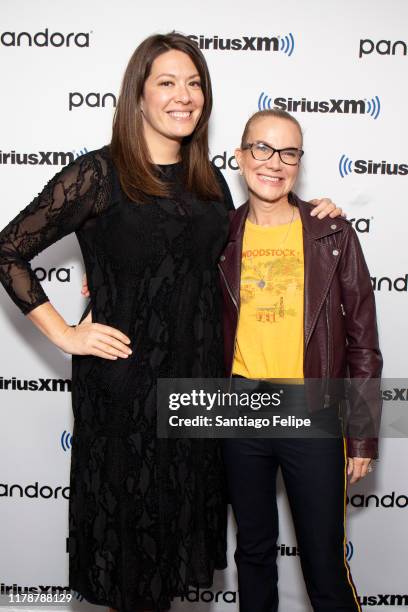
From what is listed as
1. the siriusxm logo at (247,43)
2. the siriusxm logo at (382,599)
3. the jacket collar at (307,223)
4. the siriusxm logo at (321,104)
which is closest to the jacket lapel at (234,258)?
the jacket collar at (307,223)

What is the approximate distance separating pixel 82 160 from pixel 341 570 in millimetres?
1350

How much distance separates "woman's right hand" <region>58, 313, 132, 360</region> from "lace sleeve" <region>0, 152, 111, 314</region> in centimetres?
15

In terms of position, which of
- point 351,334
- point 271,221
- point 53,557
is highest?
A: point 271,221

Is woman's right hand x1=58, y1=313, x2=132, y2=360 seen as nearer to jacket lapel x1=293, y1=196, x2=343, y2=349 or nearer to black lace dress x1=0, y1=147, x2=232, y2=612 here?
black lace dress x1=0, y1=147, x2=232, y2=612

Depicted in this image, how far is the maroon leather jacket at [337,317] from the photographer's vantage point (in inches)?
68.3

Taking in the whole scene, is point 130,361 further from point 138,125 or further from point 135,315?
point 138,125

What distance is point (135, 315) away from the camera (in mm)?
1653

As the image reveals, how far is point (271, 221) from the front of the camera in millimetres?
1825

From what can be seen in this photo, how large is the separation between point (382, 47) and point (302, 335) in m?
1.11

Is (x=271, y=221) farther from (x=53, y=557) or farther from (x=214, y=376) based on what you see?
(x=53, y=557)

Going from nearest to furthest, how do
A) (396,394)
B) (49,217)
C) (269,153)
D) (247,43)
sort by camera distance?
(49,217)
(269,153)
(247,43)
(396,394)

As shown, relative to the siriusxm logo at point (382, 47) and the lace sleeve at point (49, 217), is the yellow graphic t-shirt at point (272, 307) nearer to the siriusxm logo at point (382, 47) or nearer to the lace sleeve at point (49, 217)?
the lace sleeve at point (49, 217)

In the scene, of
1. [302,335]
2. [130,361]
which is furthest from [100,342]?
[302,335]

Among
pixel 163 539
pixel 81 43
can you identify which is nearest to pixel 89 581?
pixel 163 539
